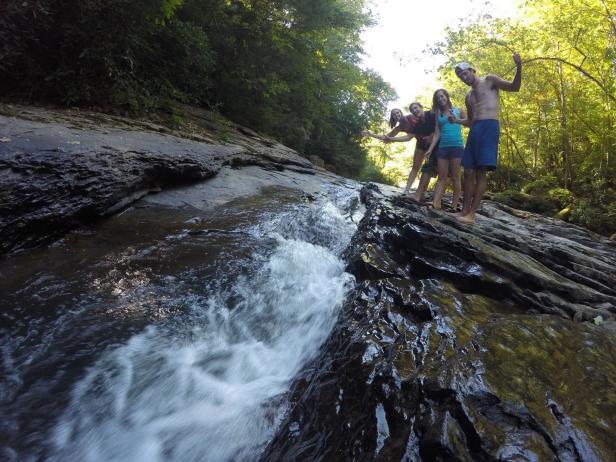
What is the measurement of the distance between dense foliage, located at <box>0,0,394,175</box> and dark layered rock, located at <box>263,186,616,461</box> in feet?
21.0

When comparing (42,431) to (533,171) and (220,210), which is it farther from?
(533,171)

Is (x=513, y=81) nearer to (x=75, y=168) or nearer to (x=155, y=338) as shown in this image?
(x=155, y=338)

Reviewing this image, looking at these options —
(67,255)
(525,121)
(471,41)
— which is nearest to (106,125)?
(67,255)

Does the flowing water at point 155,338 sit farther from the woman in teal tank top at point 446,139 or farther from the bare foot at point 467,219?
the woman in teal tank top at point 446,139

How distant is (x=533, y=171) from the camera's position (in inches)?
710

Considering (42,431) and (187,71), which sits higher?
(187,71)

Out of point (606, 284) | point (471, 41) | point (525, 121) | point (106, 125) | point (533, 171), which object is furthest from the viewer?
point (533, 171)

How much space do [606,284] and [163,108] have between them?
8718mm

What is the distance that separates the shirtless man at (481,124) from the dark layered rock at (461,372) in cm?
165

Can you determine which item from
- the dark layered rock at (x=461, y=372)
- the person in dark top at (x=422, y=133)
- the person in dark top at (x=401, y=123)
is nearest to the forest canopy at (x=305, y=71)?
the person in dark top at (x=401, y=123)

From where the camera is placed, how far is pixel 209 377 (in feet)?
8.00

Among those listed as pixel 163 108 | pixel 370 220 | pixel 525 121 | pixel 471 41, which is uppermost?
pixel 471 41

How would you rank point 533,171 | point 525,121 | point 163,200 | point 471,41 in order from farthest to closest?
point 533,171
point 525,121
point 471,41
point 163,200

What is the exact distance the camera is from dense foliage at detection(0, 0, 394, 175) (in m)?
5.80
